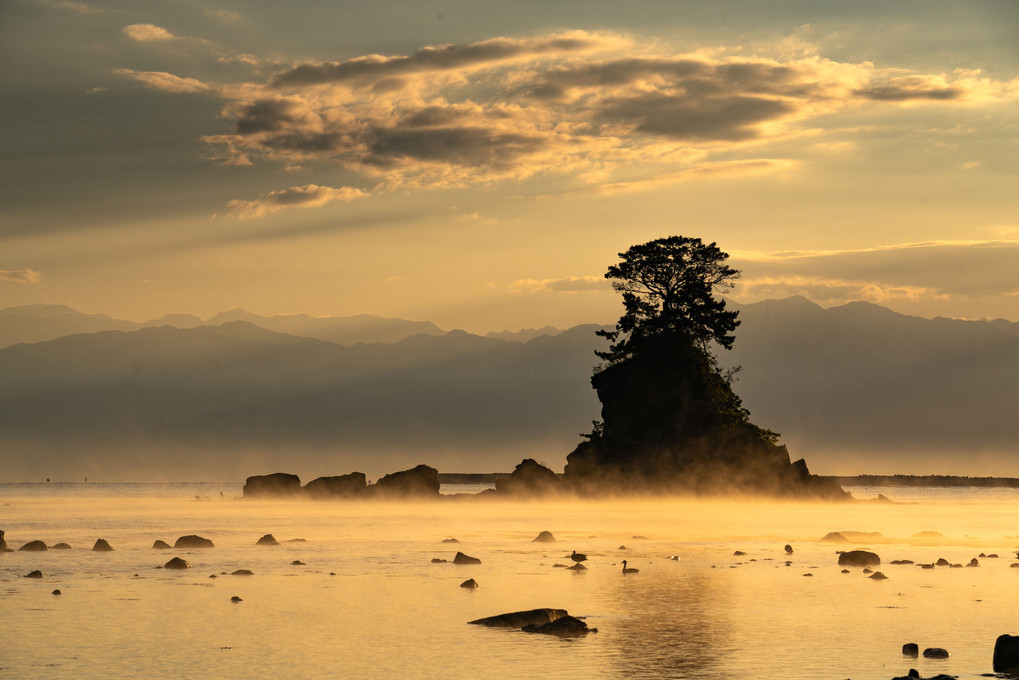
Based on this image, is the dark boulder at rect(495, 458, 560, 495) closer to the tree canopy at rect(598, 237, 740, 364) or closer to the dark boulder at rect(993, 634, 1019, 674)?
the tree canopy at rect(598, 237, 740, 364)

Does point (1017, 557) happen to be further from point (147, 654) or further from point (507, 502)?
point (507, 502)

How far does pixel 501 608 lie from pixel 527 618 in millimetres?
6187

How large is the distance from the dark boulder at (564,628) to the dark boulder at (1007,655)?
11037mm

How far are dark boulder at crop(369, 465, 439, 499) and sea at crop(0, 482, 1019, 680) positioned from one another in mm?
103984

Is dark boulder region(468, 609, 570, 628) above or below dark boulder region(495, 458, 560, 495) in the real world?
below

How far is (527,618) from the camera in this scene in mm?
34062

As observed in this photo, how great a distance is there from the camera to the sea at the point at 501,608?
1129 inches

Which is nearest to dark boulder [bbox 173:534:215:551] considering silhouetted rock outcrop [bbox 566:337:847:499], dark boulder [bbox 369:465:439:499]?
silhouetted rock outcrop [bbox 566:337:847:499]

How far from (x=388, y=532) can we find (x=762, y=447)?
47791mm

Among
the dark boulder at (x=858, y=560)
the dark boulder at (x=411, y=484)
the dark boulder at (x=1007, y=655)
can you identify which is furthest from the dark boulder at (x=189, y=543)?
the dark boulder at (x=411, y=484)

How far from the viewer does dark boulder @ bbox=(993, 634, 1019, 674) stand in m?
26.8

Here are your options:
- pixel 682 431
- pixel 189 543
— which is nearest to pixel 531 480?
pixel 682 431

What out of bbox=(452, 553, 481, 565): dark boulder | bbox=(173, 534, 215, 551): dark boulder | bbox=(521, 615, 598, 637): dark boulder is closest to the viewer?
bbox=(521, 615, 598, 637): dark boulder

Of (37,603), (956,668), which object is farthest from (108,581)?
(956,668)
